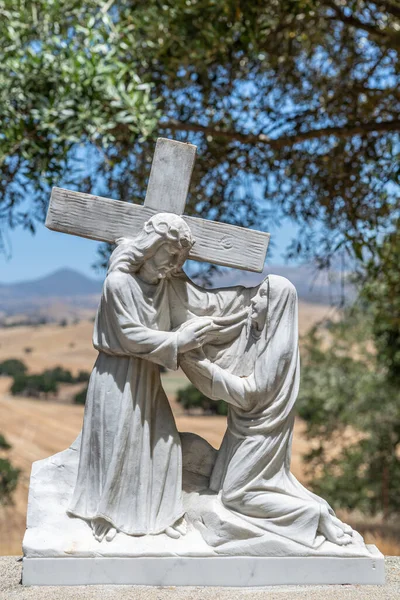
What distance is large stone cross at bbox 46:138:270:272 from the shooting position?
4.34 m

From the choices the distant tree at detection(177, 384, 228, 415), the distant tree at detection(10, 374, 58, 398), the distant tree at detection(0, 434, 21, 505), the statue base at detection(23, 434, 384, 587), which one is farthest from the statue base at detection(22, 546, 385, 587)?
the distant tree at detection(10, 374, 58, 398)

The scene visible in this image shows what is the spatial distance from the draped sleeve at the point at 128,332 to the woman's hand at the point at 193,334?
37 mm

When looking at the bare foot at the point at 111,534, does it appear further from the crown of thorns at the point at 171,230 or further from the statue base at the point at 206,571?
the crown of thorns at the point at 171,230

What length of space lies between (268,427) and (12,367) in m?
10.0

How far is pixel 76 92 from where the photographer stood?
249 inches

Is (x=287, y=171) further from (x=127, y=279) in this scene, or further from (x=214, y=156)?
(x=127, y=279)

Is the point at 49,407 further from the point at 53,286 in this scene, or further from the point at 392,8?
the point at 392,8

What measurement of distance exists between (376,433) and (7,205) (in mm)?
7856

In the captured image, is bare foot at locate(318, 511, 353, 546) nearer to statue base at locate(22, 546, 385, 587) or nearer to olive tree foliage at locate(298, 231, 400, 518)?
statue base at locate(22, 546, 385, 587)

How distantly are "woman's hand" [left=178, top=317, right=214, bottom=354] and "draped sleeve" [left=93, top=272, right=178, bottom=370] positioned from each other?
0.04m

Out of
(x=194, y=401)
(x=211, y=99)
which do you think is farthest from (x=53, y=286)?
(x=211, y=99)

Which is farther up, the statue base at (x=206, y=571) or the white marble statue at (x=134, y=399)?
the white marble statue at (x=134, y=399)

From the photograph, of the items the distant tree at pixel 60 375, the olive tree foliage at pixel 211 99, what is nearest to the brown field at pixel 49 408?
the distant tree at pixel 60 375

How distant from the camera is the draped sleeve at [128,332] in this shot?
410cm
